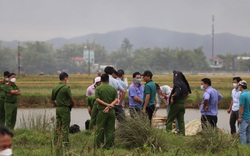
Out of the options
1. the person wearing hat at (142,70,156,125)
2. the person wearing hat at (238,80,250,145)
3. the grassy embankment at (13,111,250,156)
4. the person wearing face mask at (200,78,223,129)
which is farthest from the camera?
the person wearing hat at (142,70,156,125)

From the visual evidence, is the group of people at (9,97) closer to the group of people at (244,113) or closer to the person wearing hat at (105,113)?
the person wearing hat at (105,113)

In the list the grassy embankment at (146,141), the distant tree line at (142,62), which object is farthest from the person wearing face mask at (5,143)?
the distant tree line at (142,62)

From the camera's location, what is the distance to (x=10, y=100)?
1118 cm

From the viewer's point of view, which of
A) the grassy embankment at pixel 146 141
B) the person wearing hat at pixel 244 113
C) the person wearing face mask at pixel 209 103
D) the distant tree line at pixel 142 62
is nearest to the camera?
the grassy embankment at pixel 146 141

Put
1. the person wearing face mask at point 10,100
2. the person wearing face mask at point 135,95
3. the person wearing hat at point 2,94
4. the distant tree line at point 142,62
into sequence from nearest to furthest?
the person wearing face mask at point 135,95, the person wearing face mask at point 10,100, the person wearing hat at point 2,94, the distant tree line at point 142,62

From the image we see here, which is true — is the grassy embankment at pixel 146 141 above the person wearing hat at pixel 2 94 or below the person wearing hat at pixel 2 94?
below

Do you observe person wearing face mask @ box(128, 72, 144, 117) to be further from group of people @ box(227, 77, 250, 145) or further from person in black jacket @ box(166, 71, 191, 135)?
group of people @ box(227, 77, 250, 145)

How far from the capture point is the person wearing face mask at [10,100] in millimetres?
11070

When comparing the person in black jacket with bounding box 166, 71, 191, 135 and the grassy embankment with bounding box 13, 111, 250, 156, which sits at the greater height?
the person in black jacket with bounding box 166, 71, 191, 135

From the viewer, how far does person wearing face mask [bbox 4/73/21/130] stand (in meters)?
11.1

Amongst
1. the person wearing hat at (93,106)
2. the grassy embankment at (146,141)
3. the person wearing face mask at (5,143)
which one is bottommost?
the grassy embankment at (146,141)

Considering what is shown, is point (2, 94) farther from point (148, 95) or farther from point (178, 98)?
point (178, 98)

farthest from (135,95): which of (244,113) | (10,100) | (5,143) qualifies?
(5,143)

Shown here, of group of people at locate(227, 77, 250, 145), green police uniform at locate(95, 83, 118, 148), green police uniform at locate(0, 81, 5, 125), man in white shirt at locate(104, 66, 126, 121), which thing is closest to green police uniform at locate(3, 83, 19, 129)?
green police uniform at locate(0, 81, 5, 125)
